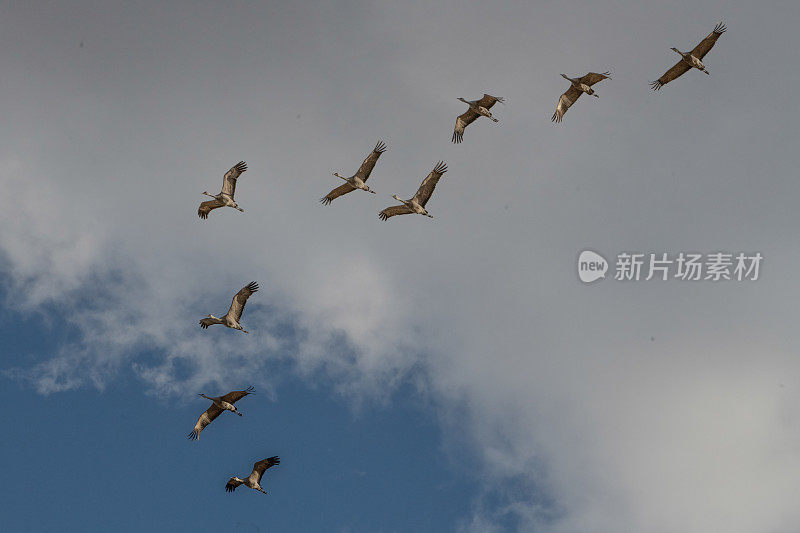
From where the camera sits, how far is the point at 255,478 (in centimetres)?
6944

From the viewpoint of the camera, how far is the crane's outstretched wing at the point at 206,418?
7031 cm

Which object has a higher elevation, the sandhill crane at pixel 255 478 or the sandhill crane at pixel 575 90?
the sandhill crane at pixel 575 90

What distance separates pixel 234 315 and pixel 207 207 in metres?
7.17

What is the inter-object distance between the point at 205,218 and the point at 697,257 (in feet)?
102

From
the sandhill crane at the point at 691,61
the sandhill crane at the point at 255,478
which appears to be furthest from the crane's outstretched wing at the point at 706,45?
the sandhill crane at the point at 255,478

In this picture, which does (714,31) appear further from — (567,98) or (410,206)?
(410,206)

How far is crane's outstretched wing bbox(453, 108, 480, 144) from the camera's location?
69.1m

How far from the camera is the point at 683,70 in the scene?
69688 millimetres

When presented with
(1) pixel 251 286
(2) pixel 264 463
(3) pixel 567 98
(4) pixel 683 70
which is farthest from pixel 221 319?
(4) pixel 683 70

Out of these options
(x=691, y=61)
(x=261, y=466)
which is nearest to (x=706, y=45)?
(x=691, y=61)

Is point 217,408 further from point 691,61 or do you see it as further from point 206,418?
point 691,61

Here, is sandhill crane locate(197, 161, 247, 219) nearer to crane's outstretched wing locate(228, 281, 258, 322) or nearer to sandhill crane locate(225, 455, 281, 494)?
crane's outstretched wing locate(228, 281, 258, 322)

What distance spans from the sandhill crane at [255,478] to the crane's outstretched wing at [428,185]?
1828 centimetres

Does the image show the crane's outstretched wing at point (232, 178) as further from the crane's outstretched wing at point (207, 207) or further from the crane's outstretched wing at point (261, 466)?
the crane's outstretched wing at point (261, 466)
